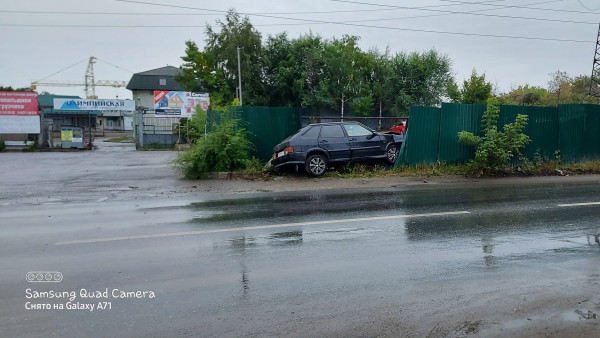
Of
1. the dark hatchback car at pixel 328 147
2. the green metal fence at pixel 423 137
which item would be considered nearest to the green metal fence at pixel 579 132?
the green metal fence at pixel 423 137

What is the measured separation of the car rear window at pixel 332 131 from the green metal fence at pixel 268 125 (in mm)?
1791

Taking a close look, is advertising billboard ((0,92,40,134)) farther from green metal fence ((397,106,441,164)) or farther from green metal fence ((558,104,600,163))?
green metal fence ((558,104,600,163))

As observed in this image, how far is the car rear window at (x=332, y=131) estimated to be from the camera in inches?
536

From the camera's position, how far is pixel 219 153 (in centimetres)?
1407

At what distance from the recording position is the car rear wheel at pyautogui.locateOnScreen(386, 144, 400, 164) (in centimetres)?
1451

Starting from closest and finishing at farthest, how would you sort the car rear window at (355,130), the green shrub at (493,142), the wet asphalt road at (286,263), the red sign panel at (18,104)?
the wet asphalt road at (286,263)
the car rear window at (355,130)
the green shrub at (493,142)
the red sign panel at (18,104)

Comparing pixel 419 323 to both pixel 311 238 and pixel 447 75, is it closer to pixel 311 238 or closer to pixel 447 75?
pixel 311 238

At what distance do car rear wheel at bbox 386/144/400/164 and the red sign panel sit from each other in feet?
79.0

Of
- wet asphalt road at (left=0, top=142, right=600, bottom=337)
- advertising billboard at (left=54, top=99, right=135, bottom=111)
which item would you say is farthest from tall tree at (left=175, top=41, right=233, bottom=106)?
wet asphalt road at (left=0, top=142, right=600, bottom=337)

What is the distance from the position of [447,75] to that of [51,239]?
46.3 m

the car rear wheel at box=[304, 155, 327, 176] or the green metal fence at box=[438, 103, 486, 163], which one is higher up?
the green metal fence at box=[438, 103, 486, 163]

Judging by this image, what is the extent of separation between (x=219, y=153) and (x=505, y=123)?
9.61m

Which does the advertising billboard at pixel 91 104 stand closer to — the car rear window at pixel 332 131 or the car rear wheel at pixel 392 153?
the car rear window at pixel 332 131

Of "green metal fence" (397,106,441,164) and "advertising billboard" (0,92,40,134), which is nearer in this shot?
"green metal fence" (397,106,441,164)
